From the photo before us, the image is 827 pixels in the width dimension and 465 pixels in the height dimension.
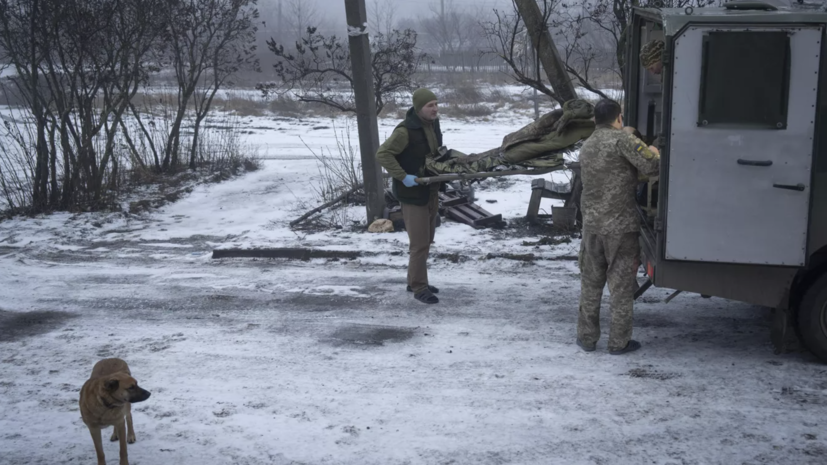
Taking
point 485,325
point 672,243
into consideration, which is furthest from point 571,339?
point 672,243

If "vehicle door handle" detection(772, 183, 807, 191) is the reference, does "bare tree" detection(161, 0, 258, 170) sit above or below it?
above

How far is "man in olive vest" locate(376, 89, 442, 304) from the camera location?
6301 millimetres

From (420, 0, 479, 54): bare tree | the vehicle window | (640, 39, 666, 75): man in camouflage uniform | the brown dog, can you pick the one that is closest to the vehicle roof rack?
the vehicle window

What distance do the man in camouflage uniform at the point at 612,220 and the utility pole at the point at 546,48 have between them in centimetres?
442

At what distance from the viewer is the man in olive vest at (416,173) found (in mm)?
6301

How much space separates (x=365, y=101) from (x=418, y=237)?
3072 mm

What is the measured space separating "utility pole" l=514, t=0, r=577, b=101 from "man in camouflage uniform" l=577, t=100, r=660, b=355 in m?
4.42

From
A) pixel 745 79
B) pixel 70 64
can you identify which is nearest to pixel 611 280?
pixel 745 79

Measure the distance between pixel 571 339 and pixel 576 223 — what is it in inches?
134

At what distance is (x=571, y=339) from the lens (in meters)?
5.39

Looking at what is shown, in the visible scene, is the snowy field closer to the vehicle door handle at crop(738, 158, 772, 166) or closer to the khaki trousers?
the khaki trousers

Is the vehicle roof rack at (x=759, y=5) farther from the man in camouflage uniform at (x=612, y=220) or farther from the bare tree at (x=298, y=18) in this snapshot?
the bare tree at (x=298, y=18)

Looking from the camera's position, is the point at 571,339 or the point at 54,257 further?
the point at 54,257

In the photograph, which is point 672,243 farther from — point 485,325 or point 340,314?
point 340,314
